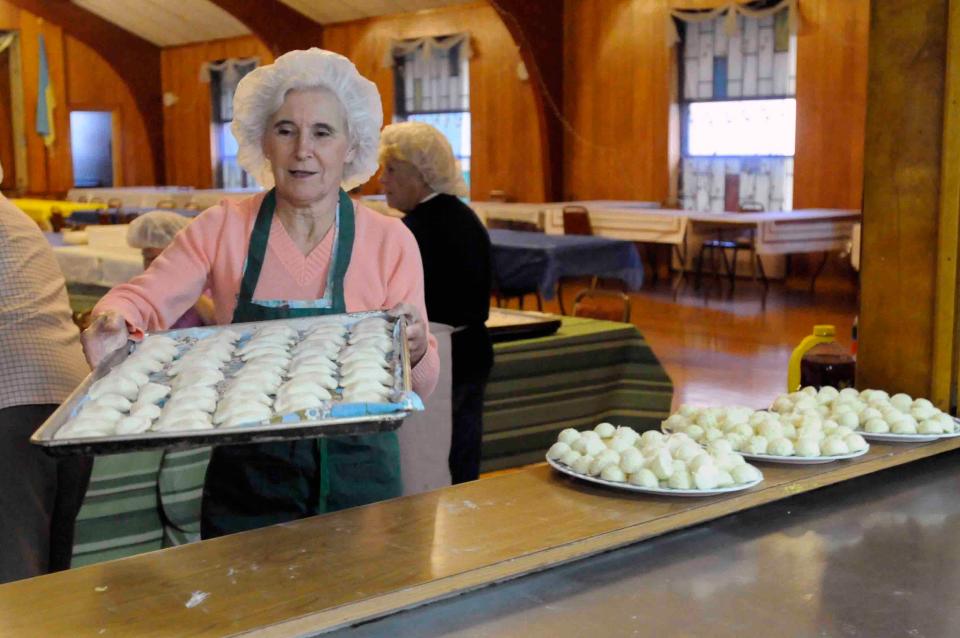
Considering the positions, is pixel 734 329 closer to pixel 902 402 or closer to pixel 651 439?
pixel 902 402

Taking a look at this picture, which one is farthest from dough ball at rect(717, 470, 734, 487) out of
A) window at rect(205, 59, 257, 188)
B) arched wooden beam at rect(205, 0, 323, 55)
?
window at rect(205, 59, 257, 188)

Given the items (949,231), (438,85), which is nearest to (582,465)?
(949,231)

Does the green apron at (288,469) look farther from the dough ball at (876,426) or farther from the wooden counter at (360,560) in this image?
the dough ball at (876,426)

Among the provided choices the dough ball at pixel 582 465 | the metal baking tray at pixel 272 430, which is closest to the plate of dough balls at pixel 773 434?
the dough ball at pixel 582 465

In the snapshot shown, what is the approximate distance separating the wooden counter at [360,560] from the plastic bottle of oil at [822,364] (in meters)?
1.03

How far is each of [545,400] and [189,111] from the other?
15.3 metres

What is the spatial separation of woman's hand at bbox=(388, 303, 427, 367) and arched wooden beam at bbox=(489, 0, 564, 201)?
11217mm

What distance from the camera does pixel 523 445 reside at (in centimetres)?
452

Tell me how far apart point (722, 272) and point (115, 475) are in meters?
9.35

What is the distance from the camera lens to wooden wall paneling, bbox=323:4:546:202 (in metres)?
13.7

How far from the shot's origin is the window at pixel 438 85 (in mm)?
14586

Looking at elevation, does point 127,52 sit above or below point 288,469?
above

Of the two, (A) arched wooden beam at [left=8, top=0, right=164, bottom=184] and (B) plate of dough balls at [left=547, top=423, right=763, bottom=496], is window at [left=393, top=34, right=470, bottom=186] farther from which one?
(B) plate of dough balls at [left=547, top=423, right=763, bottom=496]

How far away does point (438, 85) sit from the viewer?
14938 mm
